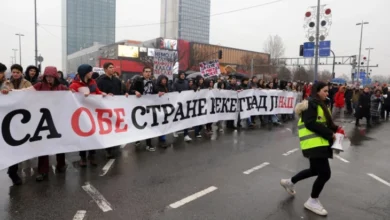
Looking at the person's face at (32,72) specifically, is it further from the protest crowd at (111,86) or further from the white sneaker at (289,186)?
the white sneaker at (289,186)

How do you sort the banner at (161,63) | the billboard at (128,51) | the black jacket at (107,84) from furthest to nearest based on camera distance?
1. the billboard at (128,51)
2. the banner at (161,63)
3. the black jacket at (107,84)

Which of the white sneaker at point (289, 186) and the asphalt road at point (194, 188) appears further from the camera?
the white sneaker at point (289, 186)

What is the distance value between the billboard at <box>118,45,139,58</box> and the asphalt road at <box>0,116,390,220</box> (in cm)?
7301

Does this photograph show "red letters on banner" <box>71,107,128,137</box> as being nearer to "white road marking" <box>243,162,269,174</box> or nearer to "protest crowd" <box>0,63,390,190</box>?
"protest crowd" <box>0,63,390,190</box>

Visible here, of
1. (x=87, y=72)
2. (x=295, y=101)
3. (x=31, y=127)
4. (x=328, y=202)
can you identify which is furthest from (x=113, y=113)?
(x=295, y=101)

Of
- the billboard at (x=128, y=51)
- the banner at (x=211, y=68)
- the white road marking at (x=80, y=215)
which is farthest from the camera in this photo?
the billboard at (x=128, y=51)

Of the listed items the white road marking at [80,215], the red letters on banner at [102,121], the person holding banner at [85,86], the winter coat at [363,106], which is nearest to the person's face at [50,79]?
the person holding banner at [85,86]

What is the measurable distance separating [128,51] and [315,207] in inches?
3076

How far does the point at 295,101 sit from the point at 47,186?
38.2 ft

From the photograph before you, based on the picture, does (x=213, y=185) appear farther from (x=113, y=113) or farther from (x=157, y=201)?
(x=113, y=113)

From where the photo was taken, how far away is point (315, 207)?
13.4 feet

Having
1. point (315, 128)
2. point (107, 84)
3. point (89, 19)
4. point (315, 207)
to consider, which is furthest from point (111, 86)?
point (89, 19)

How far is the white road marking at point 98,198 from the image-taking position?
4.00 metres

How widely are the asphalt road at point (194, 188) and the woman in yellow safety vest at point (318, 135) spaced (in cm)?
37
